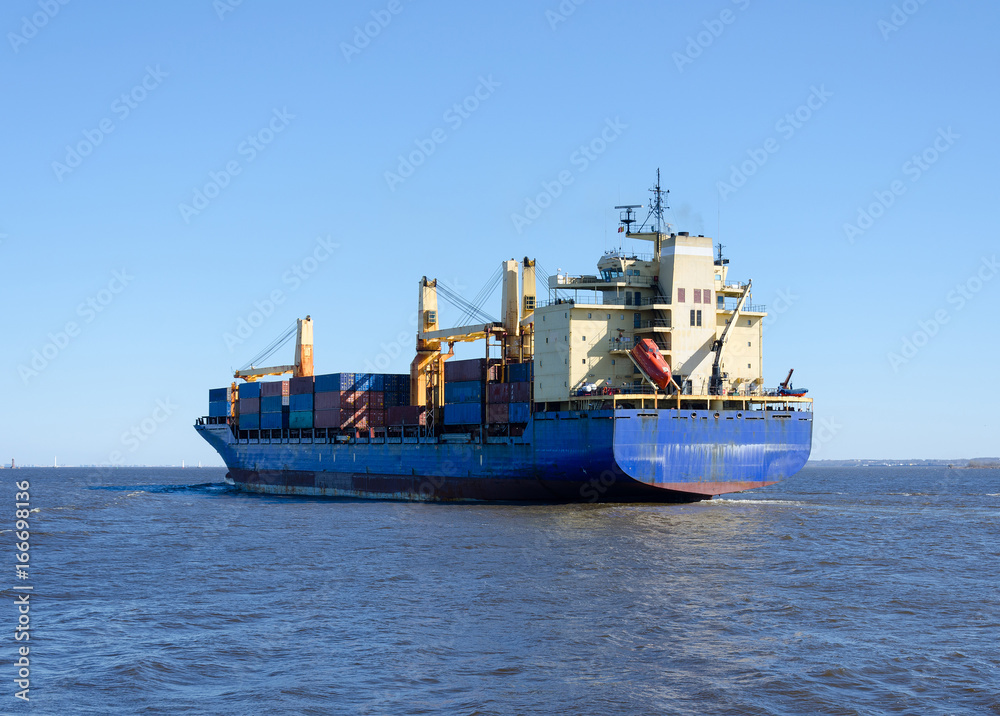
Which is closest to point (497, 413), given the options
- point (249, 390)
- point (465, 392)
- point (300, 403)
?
point (465, 392)

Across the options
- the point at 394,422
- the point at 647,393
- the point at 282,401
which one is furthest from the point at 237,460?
the point at 647,393

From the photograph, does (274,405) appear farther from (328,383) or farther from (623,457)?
(623,457)

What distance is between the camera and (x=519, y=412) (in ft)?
176

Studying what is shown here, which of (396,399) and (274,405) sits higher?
(396,399)

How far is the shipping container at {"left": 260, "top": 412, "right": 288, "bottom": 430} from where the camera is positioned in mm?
77375

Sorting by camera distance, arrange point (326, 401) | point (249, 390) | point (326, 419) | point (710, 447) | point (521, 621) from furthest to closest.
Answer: point (249, 390) < point (326, 401) < point (326, 419) < point (710, 447) < point (521, 621)

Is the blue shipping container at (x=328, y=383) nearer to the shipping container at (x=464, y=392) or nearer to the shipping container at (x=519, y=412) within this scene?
the shipping container at (x=464, y=392)

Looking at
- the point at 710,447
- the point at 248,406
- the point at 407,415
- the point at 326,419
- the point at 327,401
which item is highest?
the point at 327,401

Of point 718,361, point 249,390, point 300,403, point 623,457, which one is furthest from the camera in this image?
point 249,390

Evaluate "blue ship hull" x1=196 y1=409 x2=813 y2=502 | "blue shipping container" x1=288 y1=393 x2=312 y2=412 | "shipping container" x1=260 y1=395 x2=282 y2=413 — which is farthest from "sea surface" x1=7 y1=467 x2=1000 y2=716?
"shipping container" x1=260 y1=395 x2=282 y2=413

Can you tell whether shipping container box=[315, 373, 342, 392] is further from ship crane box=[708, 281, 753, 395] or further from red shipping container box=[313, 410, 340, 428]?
ship crane box=[708, 281, 753, 395]

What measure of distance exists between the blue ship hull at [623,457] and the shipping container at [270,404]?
69.2 feet

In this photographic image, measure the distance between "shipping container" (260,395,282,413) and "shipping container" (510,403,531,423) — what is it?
29466 millimetres

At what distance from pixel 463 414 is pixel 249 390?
3120 cm
